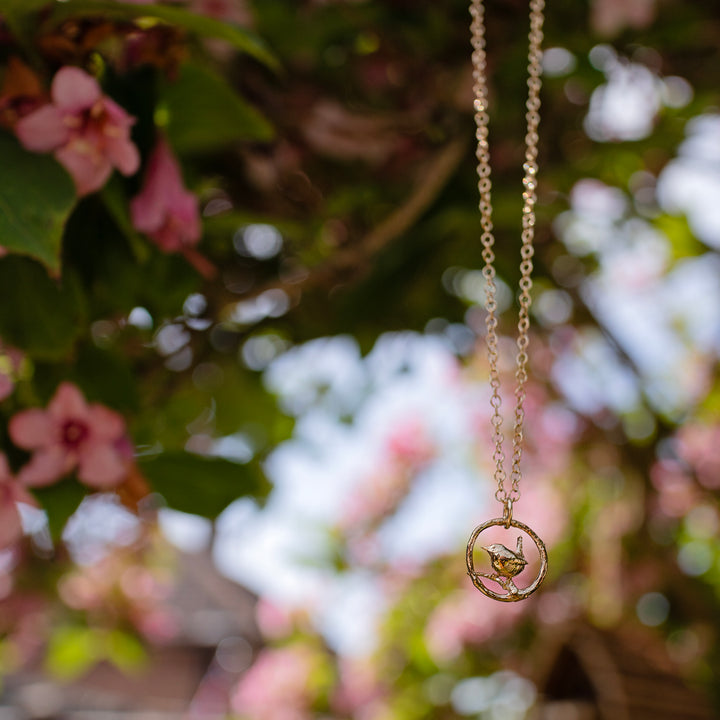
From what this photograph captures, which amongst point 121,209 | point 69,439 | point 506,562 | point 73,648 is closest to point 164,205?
point 121,209

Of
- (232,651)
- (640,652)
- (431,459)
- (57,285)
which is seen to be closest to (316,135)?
(57,285)

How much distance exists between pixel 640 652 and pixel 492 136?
0.94m

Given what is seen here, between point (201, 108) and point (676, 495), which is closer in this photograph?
point (201, 108)

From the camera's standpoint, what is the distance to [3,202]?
0.34 metres

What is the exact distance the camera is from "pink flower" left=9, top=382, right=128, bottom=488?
431 mm

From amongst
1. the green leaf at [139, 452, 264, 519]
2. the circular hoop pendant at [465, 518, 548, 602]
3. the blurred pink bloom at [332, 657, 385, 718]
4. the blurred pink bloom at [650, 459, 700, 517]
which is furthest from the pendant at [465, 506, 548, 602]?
the blurred pink bloom at [332, 657, 385, 718]

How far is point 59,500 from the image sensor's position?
0.44m

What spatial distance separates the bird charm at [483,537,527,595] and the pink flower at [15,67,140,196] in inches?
11.1

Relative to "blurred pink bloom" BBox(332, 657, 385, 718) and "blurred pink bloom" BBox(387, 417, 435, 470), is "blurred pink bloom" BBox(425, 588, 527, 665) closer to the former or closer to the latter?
"blurred pink bloom" BBox(332, 657, 385, 718)

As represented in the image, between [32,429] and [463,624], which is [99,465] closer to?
[32,429]

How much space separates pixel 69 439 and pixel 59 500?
1.4 inches

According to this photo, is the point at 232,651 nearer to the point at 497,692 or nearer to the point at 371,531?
the point at 371,531

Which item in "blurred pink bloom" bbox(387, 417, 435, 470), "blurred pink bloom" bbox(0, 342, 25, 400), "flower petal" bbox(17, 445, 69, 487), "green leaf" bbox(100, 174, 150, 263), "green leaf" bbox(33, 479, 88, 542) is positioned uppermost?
"green leaf" bbox(100, 174, 150, 263)

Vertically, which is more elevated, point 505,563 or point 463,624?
point 505,563
